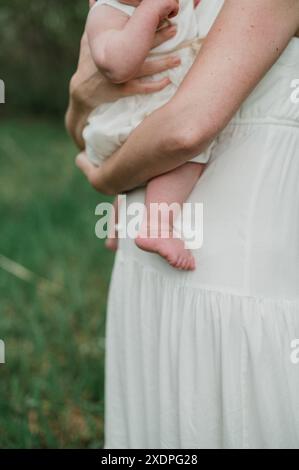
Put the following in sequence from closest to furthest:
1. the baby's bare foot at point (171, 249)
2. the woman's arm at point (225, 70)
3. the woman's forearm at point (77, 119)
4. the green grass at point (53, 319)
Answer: the woman's arm at point (225, 70) < the baby's bare foot at point (171, 249) < the woman's forearm at point (77, 119) < the green grass at point (53, 319)

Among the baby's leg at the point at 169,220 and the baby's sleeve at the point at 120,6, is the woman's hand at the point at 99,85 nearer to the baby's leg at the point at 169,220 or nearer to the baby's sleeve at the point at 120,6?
the baby's sleeve at the point at 120,6

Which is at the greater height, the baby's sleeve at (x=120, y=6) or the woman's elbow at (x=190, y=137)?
the baby's sleeve at (x=120, y=6)

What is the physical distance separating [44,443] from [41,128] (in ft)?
25.8

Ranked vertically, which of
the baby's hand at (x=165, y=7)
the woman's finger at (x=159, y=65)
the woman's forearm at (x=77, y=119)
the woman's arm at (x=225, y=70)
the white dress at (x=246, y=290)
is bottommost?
the white dress at (x=246, y=290)

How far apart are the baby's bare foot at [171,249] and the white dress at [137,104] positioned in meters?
0.16

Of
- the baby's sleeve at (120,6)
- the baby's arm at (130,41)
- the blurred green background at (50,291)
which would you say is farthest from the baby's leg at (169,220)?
the blurred green background at (50,291)

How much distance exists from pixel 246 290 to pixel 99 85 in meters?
0.52

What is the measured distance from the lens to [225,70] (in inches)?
44.3

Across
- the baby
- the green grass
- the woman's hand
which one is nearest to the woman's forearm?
the woman's hand

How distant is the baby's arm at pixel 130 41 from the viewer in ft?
4.08

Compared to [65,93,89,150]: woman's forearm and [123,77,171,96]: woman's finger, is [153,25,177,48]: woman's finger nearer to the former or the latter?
[123,77,171,96]: woman's finger

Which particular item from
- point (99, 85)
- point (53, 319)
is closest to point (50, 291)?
point (53, 319)

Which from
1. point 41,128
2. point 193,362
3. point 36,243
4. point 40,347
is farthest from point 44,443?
point 41,128

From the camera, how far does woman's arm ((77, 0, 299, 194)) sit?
111 centimetres
